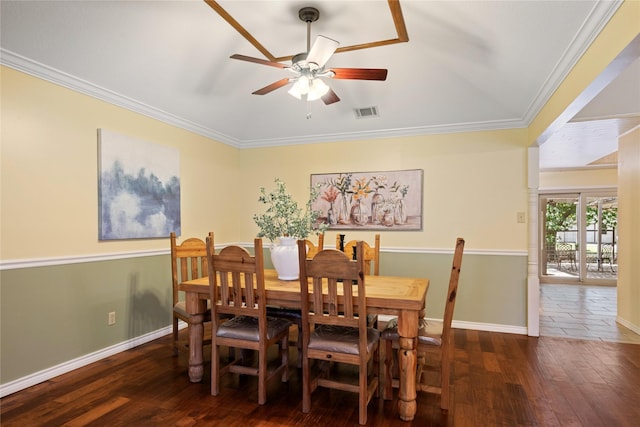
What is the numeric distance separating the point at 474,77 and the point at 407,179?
1520 millimetres

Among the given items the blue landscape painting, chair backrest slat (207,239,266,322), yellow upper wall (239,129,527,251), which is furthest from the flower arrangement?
yellow upper wall (239,129,527,251)

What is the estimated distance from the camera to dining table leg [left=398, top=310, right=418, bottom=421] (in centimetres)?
221

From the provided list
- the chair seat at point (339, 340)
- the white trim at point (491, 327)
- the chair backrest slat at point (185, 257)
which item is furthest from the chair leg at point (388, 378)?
the white trim at point (491, 327)

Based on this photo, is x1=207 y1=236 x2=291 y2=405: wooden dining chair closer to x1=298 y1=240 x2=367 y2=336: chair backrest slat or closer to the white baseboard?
x1=298 y1=240 x2=367 y2=336: chair backrest slat

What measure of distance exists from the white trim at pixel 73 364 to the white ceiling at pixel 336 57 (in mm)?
2217

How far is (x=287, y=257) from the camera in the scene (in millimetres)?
2750

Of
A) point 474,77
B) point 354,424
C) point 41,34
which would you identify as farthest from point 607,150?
point 41,34

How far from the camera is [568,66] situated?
2523 millimetres

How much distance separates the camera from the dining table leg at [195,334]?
107 inches

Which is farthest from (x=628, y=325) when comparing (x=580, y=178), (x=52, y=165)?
(x=52, y=165)

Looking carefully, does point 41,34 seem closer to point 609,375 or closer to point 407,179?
point 407,179

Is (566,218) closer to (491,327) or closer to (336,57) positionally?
(491,327)

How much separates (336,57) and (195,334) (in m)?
2.38

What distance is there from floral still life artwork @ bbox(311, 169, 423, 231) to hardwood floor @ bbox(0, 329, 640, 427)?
1743mm
